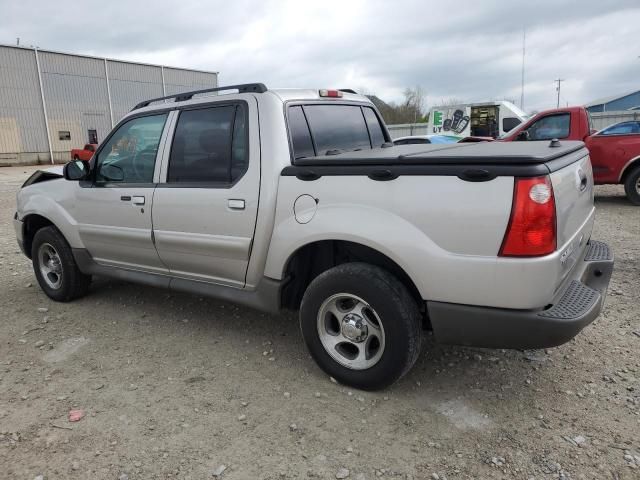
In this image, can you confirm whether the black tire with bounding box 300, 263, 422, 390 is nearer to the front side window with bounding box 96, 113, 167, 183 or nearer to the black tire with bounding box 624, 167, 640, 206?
the front side window with bounding box 96, 113, 167, 183

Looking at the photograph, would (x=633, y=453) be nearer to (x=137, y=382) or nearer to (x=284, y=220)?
(x=284, y=220)

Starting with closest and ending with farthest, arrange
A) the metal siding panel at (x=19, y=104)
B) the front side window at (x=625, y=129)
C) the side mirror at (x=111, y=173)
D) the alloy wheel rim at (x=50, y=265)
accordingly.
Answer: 1. the side mirror at (x=111, y=173)
2. the alloy wheel rim at (x=50, y=265)
3. the front side window at (x=625, y=129)
4. the metal siding panel at (x=19, y=104)

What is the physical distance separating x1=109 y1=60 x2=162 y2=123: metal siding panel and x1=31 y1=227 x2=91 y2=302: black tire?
90.6ft

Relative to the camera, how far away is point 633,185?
906cm

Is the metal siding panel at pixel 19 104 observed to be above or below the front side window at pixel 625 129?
above

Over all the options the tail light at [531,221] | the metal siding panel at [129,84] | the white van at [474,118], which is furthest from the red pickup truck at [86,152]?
the tail light at [531,221]

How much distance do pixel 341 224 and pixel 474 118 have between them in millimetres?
15061

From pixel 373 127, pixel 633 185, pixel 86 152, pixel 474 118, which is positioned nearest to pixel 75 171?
pixel 373 127

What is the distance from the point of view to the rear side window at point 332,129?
11.0 ft

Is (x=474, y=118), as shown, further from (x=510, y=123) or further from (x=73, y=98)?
(x=73, y=98)

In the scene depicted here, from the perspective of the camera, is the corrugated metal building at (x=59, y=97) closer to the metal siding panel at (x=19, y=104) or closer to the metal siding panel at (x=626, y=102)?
the metal siding panel at (x=19, y=104)

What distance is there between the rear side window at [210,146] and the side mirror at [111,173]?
2.14 ft

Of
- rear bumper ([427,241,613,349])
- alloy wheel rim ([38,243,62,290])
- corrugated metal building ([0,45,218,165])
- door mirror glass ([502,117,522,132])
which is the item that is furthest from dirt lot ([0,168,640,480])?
corrugated metal building ([0,45,218,165])

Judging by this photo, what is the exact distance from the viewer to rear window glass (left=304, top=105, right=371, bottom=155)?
3.53 metres
